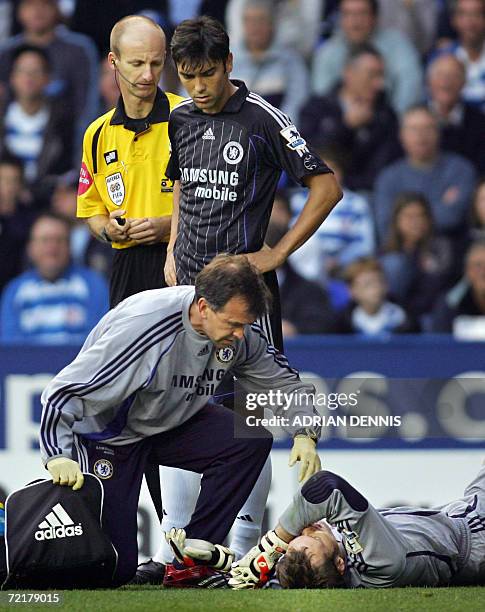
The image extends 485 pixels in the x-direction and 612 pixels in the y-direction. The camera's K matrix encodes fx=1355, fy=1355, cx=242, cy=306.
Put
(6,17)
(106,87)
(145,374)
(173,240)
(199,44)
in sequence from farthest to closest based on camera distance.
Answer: (6,17) < (106,87) < (173,240) < (199,44) < (145,374)

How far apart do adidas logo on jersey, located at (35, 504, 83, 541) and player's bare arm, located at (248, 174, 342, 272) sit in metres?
Answer: 1.39

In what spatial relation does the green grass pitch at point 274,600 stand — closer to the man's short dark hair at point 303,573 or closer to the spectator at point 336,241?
the man's short dark hair at point 303,573

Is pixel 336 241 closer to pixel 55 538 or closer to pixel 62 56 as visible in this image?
pixel 62 56

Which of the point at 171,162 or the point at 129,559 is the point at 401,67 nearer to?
the point at 171,162

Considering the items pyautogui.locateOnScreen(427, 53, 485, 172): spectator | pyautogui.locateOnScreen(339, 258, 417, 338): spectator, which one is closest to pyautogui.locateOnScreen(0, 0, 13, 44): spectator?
pyautogui.locateOnScreen(427, 53, 485, 172): spectator

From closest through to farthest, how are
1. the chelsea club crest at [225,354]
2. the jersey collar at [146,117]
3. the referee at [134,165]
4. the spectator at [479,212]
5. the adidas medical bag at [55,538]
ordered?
the adidas medical bag at [55,538]
the chelsea club crest at [225,354]
the referee at [134,165]
the jersey collar at [146,117]
the spectator at [479,212]

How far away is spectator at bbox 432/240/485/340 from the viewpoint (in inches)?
367

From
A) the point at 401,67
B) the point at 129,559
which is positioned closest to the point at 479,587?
the point at 129,559

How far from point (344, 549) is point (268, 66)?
5.51 meters

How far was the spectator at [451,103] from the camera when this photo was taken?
9977 millimetres

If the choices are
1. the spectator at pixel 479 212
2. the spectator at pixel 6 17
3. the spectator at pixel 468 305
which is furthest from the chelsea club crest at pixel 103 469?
the spectator at pixel 6 17

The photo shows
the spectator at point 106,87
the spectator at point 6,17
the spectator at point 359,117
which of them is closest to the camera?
the spectator at point 359,117

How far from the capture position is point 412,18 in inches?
397

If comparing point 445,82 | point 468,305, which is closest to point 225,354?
point 468,305
